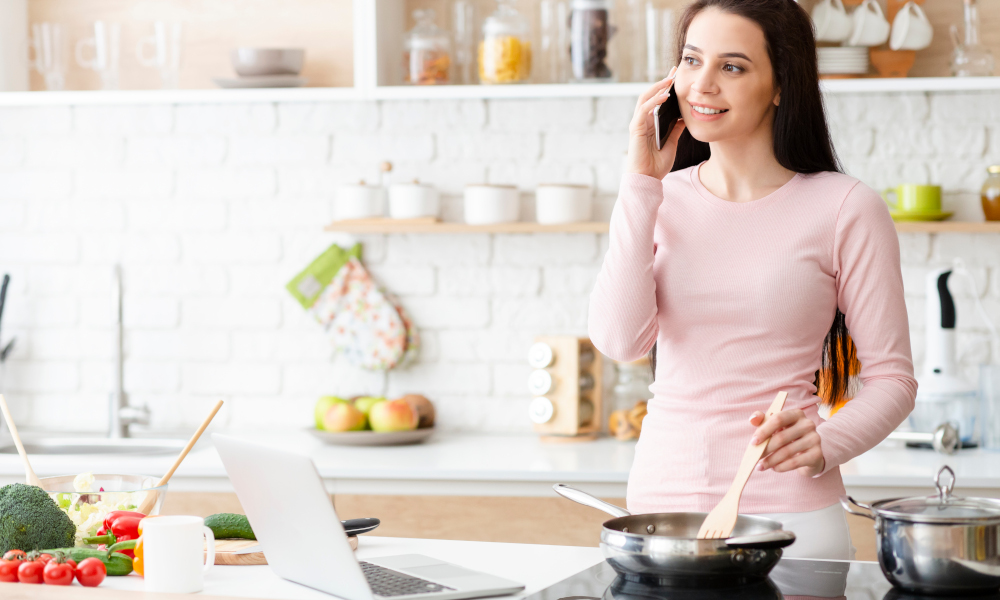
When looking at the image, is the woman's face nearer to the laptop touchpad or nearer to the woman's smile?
the woman's smile

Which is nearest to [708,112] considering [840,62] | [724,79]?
[724,79]

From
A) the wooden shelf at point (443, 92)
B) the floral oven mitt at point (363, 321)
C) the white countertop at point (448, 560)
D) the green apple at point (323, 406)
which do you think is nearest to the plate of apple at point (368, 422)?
the green apple at point (323, 406)

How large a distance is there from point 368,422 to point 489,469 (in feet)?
1.71

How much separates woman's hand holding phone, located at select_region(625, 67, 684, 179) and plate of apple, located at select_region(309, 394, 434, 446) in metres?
1.33

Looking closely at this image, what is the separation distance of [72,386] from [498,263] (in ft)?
4.36

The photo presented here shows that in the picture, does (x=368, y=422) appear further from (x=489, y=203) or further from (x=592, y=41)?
(x=592, y=41)

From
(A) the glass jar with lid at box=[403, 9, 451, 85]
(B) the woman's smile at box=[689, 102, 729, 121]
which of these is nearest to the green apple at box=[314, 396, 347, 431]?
(A) the glass jar with lid at box=[403, 9, 451, 85]

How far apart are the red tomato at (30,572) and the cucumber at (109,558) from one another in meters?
0.04

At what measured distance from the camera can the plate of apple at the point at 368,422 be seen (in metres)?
2.68

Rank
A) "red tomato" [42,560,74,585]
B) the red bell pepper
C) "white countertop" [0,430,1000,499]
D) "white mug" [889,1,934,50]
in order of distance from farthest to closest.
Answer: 1. "white mug" [889,1,934,50]
2. "white countertop" [0,430,1000,499]
3. the red bell pepper
4. "red tomato" [42,560,74,585]

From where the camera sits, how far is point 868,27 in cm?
260

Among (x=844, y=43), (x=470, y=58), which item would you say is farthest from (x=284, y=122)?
(x=844, y=43)

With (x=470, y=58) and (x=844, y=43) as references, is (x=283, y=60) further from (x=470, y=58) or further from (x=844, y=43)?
(x=844, y=43)

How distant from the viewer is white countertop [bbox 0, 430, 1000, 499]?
2287 millimetres
